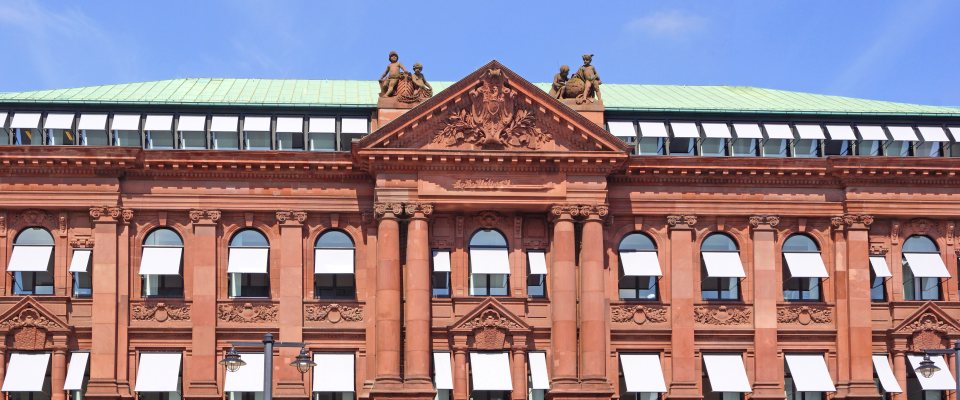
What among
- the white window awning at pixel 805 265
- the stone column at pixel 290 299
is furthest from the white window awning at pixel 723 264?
the stone column at pixel 290 299

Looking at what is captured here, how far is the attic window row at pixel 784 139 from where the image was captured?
67.2 m

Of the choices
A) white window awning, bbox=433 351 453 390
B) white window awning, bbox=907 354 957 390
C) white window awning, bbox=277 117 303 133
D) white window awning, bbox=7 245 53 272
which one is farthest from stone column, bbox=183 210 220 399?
white window awning, bbox=907 354 957 390

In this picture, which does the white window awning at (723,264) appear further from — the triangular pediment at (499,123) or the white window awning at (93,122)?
the white window awning at (93,122)

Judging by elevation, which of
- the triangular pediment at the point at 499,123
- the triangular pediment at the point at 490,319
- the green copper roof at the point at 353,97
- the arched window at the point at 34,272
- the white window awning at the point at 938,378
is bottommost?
the white window awning at the point at 938,378

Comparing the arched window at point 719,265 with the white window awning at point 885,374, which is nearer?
the white window awning at point 885,374

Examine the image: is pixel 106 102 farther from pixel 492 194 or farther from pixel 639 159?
pixel 639 159

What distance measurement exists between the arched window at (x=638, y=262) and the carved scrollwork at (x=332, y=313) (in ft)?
36.8

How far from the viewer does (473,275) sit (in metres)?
64.7

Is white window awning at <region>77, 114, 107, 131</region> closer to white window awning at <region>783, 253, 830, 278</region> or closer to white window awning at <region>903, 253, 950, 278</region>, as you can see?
white window awning at <region>783, 253, 830, 278</region>

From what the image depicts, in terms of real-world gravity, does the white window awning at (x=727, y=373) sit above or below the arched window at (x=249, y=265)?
below

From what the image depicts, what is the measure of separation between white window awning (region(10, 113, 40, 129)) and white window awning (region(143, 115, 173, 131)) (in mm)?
4475

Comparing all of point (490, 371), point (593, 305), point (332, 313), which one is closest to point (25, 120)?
point (332, 313)

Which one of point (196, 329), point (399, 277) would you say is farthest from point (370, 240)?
point (196, 329)

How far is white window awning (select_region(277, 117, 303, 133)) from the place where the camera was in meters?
65.5
